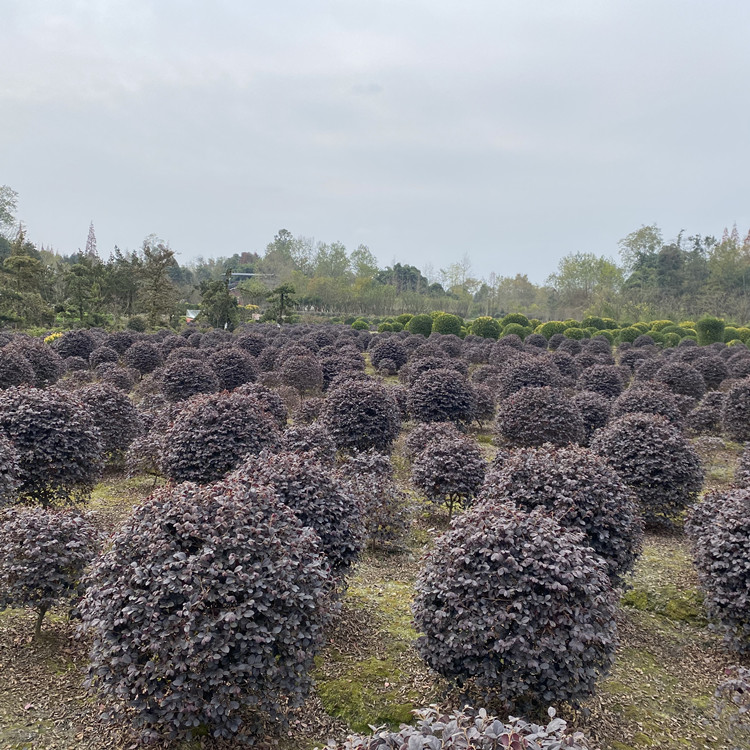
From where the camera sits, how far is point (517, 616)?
14.1ft

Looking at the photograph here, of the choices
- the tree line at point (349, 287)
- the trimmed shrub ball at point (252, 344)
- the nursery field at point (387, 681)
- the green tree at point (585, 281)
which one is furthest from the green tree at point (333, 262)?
the nursery field at point (387, 681)

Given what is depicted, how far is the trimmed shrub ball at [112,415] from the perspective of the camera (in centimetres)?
1061

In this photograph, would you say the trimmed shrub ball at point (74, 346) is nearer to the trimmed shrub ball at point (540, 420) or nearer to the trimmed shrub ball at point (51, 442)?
the trimmed shrub ball at point (51, 442)

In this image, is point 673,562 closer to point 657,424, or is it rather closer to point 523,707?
point 657,424

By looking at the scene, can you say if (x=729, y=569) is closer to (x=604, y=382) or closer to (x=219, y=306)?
(x=604, y=382)

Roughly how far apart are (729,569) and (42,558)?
662 centimetres

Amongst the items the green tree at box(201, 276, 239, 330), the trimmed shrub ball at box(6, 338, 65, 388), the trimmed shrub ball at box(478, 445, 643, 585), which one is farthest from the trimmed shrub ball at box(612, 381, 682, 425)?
the green tree at box(201, 276, 239, 330)

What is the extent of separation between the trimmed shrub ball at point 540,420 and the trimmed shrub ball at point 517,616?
676cm

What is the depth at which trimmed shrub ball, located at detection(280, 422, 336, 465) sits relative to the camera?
30.5 feet

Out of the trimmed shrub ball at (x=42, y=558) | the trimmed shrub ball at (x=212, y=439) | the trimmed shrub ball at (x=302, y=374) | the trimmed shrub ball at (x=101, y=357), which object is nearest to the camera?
the trimmed shrub ball at (x=42, y=558)

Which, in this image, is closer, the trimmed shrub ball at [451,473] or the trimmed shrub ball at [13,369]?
the trimmed shrub ball at [451,473]

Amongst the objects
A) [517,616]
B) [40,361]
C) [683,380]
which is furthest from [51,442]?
[683,380]

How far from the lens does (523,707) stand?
444 centimetres

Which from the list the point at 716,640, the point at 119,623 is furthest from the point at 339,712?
the point at 716,640
